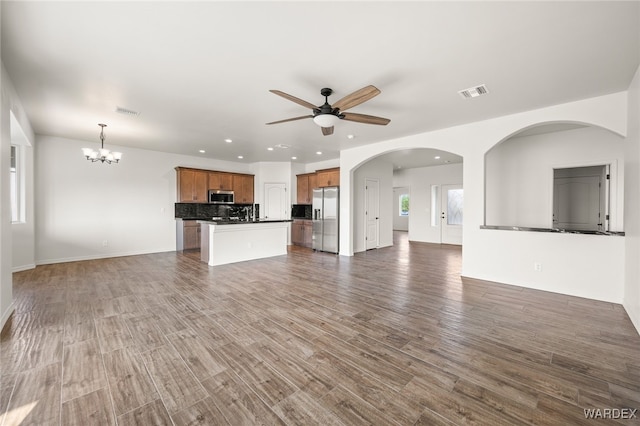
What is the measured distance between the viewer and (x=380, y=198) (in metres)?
8.25

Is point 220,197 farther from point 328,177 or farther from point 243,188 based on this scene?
point 328,177

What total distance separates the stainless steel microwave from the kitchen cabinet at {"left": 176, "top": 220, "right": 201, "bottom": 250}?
2.89 ft

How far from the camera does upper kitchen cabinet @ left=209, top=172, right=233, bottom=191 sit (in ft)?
26.1

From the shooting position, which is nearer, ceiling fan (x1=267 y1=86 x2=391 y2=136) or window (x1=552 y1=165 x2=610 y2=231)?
ceiling fan (x1=267 y1=86 x2=391 y2=136)

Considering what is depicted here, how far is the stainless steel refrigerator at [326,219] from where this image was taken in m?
7.17

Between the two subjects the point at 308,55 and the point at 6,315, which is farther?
the point at 6,315

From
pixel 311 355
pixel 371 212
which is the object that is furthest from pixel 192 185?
pixel 311 355

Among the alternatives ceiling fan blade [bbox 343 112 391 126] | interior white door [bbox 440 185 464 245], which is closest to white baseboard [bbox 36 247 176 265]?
ceiling fan blade [bbox 343 112 391 126]

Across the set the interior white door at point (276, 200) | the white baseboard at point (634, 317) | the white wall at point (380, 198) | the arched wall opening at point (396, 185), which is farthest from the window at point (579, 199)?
the interior white door at point (276, 200)

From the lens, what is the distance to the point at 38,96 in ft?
11.9

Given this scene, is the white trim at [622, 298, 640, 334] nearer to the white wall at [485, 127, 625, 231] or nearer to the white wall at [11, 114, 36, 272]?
the white wall at [485, 127, 625, 231]

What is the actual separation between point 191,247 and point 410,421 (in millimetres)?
7422

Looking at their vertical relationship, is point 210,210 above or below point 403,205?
below

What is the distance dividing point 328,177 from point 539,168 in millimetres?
4978
